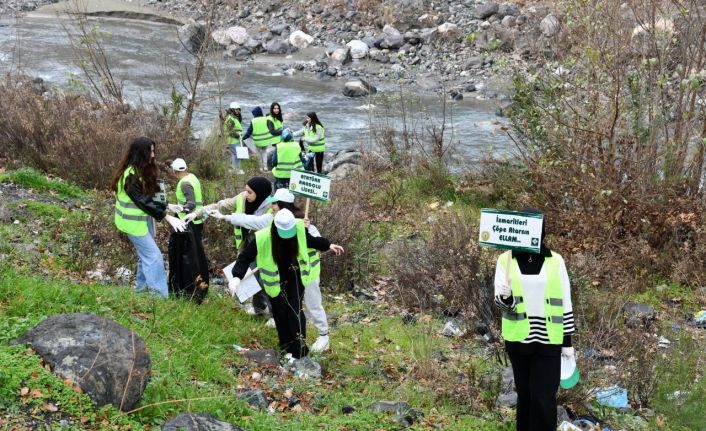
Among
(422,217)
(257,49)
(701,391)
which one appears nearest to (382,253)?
(422,217)

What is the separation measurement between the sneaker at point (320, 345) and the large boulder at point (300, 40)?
94.0 feet

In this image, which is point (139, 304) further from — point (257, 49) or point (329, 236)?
point (257, 49)

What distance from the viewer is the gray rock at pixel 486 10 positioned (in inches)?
1382

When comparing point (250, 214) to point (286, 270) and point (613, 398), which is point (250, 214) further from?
point (613, 398)

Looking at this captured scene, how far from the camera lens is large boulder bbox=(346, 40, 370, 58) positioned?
110ft

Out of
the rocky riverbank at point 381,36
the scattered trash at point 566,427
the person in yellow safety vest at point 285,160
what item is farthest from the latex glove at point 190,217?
the rocky riverbank at point 381,36

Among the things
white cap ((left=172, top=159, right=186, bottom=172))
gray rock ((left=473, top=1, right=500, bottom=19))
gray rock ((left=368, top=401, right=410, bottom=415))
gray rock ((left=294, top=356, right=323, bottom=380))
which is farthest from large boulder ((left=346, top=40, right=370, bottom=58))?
gray rock ((left=368, top=401, right=410, bottom=415))

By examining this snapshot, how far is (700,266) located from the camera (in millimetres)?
11023

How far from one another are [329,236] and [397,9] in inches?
1083

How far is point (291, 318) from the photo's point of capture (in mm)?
7637

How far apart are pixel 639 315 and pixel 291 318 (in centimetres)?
401

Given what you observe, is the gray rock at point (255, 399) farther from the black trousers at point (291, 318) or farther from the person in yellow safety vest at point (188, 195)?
the person in yellow safety vest at point (188, 195)

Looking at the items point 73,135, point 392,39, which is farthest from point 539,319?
point 392,39

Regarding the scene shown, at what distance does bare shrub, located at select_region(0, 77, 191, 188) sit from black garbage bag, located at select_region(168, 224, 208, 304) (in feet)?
17.0
